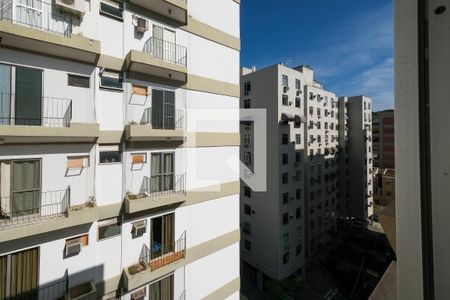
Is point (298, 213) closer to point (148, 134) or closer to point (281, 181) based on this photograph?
point (281, 181)

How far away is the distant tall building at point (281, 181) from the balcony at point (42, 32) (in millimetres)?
16752

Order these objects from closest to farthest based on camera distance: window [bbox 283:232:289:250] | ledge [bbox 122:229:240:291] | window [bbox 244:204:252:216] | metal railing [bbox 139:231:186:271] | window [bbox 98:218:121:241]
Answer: window [bbox 98:218:121:241] → ledge [bbox 122:229:240:291] → metal railing [bbox 139:231:186:271] → window [bbox 283:232:289:250] → window [bbox 244:204:252:216]

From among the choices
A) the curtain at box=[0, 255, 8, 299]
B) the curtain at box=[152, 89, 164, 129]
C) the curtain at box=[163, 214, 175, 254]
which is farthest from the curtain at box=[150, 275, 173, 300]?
the curtain at box=[152, 89, 164, 129]

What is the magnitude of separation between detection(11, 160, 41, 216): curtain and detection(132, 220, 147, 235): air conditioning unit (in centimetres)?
212

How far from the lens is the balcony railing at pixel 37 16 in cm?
440

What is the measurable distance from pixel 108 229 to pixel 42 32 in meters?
4.48

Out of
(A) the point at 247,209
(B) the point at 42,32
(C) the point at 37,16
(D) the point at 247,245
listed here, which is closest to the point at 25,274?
(B) the point at 42,32

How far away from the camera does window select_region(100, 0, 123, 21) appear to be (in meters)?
5.41

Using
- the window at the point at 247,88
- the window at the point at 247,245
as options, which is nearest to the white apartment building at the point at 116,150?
the window at the point at 247,88

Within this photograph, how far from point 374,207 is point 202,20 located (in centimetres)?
3906

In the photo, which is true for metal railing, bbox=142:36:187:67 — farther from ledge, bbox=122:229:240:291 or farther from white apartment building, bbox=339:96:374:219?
white apartment building, bbox=339:96:374:219

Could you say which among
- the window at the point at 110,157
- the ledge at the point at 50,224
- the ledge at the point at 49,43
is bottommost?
the ledge at the point at 50,224

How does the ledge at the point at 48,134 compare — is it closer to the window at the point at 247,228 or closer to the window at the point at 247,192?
the window at the point at 247,192

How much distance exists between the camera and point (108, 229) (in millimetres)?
5496
